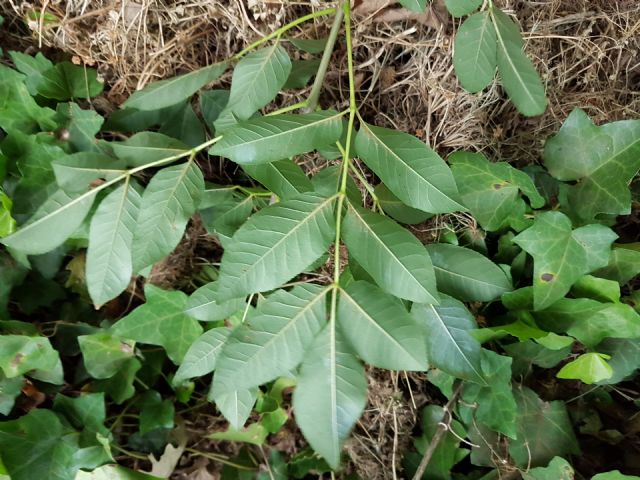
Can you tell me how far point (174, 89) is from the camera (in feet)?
3.17

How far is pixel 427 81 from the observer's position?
0.99 metres

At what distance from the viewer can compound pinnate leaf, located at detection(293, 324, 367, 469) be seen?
624mm

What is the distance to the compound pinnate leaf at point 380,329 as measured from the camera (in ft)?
2.11

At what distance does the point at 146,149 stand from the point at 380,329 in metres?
0.54

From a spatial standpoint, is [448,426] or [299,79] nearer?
[299,79]

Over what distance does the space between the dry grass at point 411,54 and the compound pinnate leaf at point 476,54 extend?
0.20 metres

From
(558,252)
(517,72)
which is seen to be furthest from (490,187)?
(517,72)

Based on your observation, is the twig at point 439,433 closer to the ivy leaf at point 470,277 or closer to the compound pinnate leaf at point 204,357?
the ivy leaf at point 470,277

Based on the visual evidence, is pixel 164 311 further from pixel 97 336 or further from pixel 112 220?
pixel 112 220

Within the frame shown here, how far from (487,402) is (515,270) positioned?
0.88 ft

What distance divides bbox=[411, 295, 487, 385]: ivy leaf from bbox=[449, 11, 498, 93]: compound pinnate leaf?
352 mm

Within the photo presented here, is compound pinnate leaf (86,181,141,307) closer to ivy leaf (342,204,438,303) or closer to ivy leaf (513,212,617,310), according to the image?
ivy leaf (342,204,438,303)

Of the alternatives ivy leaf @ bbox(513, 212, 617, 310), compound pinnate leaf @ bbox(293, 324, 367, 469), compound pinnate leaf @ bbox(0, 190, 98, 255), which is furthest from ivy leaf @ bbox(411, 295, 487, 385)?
compound pinnate leaf @ bbox(0, 190, 98, 255)

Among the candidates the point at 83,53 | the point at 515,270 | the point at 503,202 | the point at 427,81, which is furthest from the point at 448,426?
the point at 83,53
